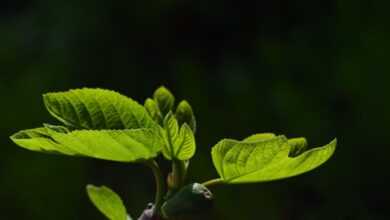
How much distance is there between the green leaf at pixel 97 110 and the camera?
453 millimetres

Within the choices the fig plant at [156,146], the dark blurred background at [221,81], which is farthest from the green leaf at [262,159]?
the dark blurred background at [221,81]

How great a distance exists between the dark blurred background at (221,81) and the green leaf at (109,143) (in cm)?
114

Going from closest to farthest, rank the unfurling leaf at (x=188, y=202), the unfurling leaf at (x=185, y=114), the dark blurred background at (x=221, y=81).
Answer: the unfurling leaf at (x=188, y=202)
the unfurling leaf at (x=185, y=114)
the dark blurred background at (x=221, y=81)

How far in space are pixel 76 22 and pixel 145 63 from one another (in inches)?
8.0

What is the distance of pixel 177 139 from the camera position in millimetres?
446

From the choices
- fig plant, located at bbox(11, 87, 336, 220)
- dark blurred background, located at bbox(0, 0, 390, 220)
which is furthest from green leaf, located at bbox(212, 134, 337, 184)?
dark blurred background, located at bbox(0, 0, 390, 220)

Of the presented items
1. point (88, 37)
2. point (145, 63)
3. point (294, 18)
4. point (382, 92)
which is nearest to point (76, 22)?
point (88, 37)

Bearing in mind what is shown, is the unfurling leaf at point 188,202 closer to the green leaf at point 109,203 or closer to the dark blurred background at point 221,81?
the green leaf at point 109,203

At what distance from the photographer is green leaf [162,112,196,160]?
444 mm

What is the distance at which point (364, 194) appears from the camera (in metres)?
1.58

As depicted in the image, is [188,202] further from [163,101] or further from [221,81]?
[221,81]

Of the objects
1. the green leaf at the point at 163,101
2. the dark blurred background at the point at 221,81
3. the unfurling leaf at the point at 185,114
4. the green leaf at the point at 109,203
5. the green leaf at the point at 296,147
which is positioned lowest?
the dark blurred background at the point at 221,81

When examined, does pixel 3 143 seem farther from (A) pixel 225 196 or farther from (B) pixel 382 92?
(B) pixel 382 92

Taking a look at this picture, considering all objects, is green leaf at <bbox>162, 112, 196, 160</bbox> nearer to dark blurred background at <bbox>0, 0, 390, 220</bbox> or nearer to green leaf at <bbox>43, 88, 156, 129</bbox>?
green leaf at <bbox>43, 88, 156, 129</bbox>
